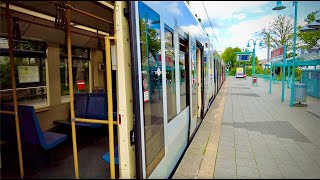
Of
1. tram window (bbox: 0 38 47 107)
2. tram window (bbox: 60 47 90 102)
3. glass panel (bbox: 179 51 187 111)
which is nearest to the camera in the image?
glass panel (bbox: 179 51 187 111)

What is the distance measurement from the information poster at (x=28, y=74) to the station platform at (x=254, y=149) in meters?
3.78

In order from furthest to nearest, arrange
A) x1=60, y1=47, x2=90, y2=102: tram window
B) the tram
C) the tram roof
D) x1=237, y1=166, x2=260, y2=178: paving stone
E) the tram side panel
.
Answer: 1. x1=60, y1=47, x2=90, y2=102: tram window
2. x1=237, y1=166, x2=260, y2=178: paving stone
3. the tram roof
4. the tram side panel
5. the tram

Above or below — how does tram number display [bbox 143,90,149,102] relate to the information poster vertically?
below

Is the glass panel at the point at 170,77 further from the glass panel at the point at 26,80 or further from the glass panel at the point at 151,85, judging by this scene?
the glass panel at the point at 26,80

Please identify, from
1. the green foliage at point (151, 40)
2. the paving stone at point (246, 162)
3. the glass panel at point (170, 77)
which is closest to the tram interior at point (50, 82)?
the green foliage at point (151, 40)

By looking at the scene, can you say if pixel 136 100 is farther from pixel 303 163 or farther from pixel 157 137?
pixel 303 163

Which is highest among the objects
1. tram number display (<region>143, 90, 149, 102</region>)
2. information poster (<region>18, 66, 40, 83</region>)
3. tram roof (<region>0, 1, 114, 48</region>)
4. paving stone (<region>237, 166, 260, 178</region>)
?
tram roof (<region>0, 1, 114, 48</region>)

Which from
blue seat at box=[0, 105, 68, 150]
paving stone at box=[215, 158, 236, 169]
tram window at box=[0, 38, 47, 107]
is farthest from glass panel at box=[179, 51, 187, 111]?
tram window at box=[0, 38, 47, 107]

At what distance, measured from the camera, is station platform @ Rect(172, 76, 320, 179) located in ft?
12.6

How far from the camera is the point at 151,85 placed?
271cm

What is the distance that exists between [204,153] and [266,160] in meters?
1.13

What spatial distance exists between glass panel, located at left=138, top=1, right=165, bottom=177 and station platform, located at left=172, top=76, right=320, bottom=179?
878 mm

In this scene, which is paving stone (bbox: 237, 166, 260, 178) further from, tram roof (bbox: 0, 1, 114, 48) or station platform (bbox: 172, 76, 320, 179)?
tram roof (bbox: 0, 1, 114, 48)

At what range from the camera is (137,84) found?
2.29 meters
